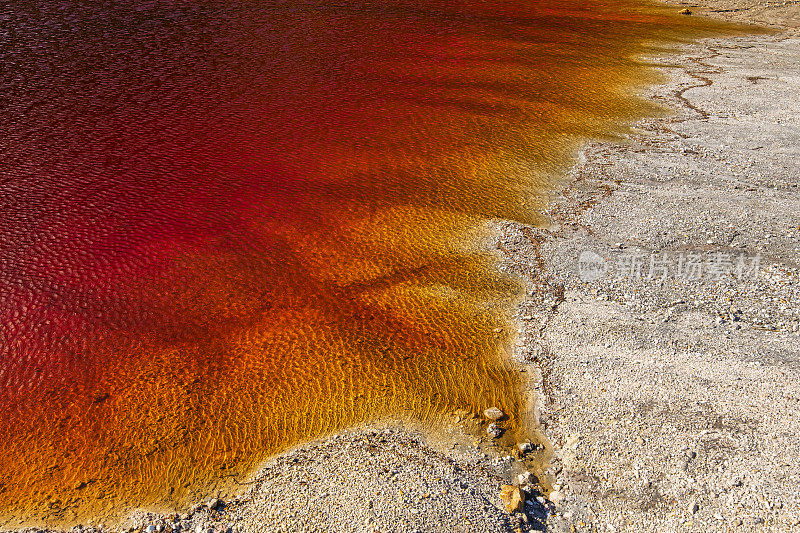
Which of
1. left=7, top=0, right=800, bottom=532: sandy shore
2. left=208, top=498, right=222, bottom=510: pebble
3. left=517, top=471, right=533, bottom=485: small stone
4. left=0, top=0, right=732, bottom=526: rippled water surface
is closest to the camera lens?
left=7, top=0, right=800, bottom=532: sandy shore

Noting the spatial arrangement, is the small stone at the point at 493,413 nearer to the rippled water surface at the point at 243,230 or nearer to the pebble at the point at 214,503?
the rippled water surface at the point at 243,230

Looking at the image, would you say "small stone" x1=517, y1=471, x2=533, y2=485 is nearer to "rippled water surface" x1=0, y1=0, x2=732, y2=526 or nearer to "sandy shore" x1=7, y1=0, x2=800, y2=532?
"sandy shore" x1=7, y1=0, x2=800, y2=532

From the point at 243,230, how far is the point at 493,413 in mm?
5453

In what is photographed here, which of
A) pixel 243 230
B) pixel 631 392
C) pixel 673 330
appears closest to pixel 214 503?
pixel 631 392

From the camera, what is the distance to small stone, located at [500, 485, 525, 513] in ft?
19.4

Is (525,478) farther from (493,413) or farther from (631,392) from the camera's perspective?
(631,392)

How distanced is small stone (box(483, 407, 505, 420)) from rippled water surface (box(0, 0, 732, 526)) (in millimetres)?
196

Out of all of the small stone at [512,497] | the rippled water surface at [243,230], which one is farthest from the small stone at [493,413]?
the small stone at [512,497]

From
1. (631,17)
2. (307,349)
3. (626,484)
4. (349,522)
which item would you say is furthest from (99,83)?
(631,17)

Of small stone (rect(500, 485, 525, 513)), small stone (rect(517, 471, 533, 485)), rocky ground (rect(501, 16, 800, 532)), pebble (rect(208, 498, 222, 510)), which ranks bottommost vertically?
pebble (rect(208, 498, 222, 510))

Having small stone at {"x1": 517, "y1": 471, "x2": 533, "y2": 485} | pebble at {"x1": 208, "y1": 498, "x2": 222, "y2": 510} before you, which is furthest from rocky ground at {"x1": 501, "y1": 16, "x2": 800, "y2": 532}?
pebble at {"x1": 208, "y1": 498, "x2": 222, "y2": 510}

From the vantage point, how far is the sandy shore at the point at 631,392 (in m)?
5.86

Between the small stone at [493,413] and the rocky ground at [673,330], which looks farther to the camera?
the small stone at [493,413]

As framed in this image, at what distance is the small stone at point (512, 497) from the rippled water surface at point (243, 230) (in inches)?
48.1
